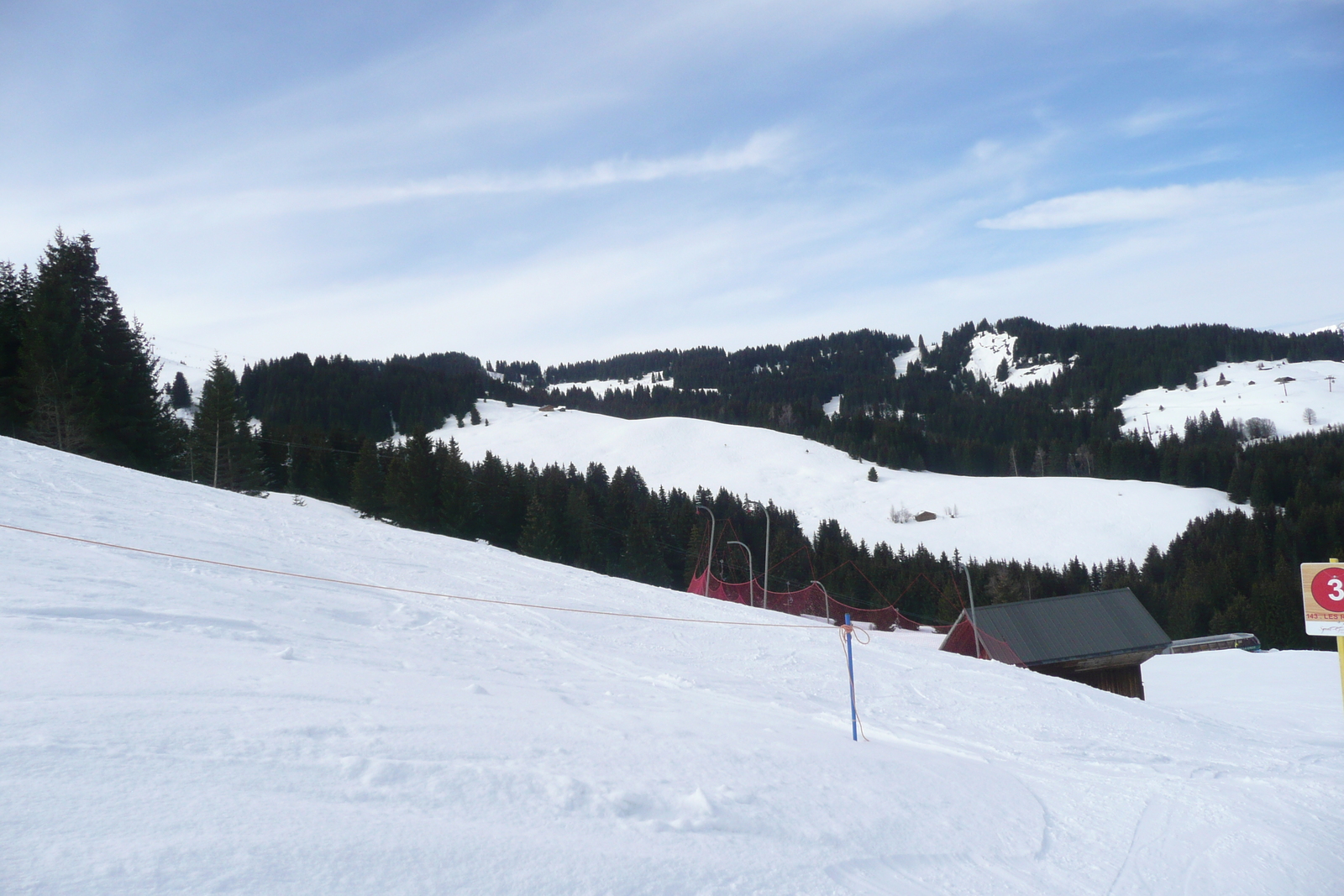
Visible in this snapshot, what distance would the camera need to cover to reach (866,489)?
366 ft

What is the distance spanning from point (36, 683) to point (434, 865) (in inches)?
136

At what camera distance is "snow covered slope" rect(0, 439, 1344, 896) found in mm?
3922

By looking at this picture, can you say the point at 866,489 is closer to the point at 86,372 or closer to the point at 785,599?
the point at 785,599

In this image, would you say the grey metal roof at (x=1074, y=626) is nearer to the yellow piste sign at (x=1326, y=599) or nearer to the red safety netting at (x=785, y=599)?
the red safety netting at (x=785, y=599)

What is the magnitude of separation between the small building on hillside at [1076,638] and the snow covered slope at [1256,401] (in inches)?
5681

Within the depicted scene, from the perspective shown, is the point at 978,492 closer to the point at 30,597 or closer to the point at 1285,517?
the point at 1285,517

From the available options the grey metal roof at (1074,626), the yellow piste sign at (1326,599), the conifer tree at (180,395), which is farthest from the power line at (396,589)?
the conifer tree at (180,395)

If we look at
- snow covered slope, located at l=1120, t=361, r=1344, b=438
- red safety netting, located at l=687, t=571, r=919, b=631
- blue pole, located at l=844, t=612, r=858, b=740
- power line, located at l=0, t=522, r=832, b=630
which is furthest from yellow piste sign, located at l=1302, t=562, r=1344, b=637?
snow covered slope, located at l=1120, t=361, r=1344, b=438

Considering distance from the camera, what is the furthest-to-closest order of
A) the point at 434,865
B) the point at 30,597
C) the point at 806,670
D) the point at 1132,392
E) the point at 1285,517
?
the point at 1132,392
the point at 1285,517
the point at 806,670
the point at 30,597
the point at 434,865

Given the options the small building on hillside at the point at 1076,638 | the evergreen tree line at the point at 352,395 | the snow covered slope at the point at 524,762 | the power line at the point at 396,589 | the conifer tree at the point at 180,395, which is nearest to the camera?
the snow covered slope at the point at 524,762

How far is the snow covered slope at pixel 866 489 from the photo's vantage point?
88.2m

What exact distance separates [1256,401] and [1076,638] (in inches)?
7032

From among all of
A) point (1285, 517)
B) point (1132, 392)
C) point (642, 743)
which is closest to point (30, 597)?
point (642, 743)

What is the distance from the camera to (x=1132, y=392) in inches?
7781
